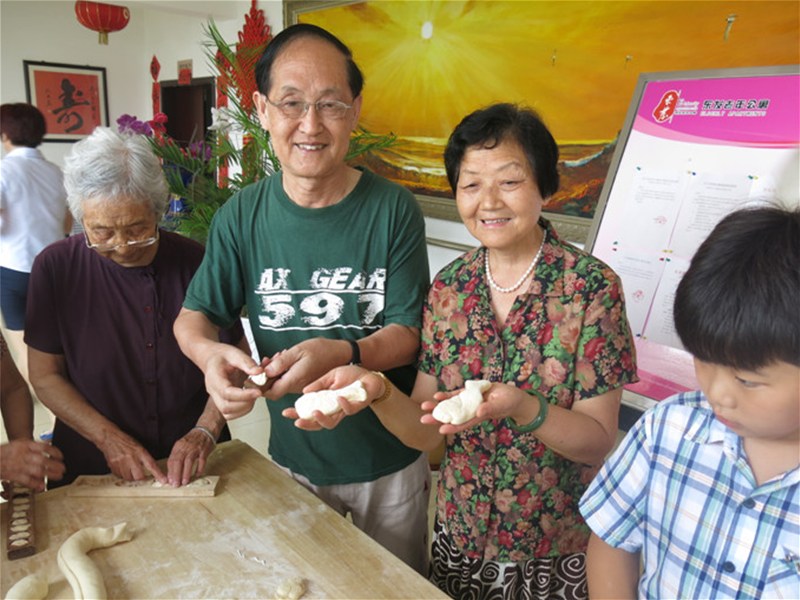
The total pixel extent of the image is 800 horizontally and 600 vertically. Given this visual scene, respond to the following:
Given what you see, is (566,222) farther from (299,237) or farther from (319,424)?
(319,424)

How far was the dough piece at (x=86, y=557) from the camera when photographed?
40.9 inches

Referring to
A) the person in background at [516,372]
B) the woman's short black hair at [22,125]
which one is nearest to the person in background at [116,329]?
the person in background at [516,372]

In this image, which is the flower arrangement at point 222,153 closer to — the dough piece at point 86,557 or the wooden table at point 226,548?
the wooden table at point 226,548

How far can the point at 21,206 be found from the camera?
3.64 metres

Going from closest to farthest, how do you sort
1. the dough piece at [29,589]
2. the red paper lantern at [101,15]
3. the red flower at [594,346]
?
the dough piece at [29,589] < the red flower at [594,346] < the red paper lantern at [101,15]

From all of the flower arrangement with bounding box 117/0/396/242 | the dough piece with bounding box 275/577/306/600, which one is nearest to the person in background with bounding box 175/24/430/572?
the dough piece with bounding box 275/577/306/600

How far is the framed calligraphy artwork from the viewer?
7.17 meters

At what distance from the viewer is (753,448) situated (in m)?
0.86

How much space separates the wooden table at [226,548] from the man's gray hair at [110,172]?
2.30ft

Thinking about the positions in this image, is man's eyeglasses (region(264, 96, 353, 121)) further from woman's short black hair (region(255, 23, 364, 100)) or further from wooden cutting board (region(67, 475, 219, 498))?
wooden cutting board (region(67, 475, 219, 498))

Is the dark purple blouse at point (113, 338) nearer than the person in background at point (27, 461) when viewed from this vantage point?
No

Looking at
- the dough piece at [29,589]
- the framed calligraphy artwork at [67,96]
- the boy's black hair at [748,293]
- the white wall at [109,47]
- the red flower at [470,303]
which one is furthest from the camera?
the framed calligraphy artwork at [67,96]

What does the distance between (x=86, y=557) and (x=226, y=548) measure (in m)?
0.25

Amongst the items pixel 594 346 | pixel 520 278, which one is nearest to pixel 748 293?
pixel 594 346
